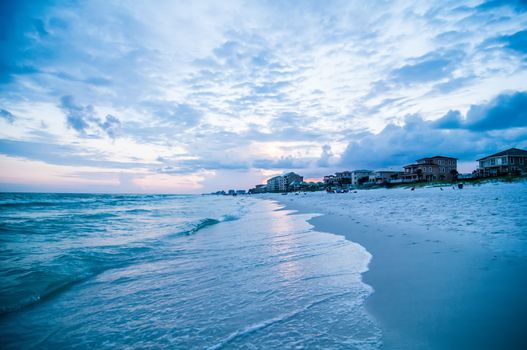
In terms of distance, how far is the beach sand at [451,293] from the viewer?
7.92ft

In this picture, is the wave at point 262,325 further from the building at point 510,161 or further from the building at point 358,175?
the building at point 358,175

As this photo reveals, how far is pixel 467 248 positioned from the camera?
5.32 metres

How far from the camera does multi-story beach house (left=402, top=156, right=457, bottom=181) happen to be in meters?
71.2

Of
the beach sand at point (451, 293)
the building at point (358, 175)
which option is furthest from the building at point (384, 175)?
the beach sand at point (451, 293)

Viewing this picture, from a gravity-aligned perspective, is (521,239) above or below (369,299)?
above

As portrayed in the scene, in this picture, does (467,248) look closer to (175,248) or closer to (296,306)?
(296,306)

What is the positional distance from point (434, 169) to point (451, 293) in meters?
83.6

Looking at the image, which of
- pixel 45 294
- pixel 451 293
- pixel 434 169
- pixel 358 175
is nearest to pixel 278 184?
pixel 358 175

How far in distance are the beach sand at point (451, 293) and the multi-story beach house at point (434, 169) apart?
7612cm

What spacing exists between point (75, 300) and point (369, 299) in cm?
469

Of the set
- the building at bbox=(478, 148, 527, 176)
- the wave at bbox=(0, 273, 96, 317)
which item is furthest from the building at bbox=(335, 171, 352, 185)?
the wave at bbox=(0, 273, 96, 317)

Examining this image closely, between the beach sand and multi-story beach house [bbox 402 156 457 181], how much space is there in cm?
7612

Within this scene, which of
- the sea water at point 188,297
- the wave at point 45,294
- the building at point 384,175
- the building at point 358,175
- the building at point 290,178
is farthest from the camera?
the building at point 290,178

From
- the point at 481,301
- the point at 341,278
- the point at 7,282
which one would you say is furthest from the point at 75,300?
the point at 481,301
